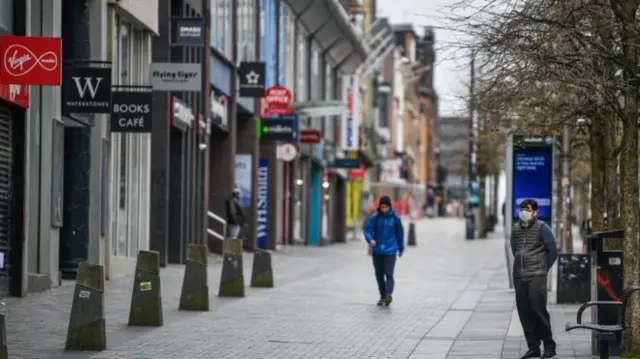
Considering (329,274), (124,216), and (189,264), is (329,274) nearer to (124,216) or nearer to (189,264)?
(124,216)

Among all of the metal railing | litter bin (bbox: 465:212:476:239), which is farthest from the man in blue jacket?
litter bin (bbox: 465:212:476:239)

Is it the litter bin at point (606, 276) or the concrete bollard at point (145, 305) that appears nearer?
the litter bin at point (606, 276)

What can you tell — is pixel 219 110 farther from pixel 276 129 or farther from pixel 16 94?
pixel 16 94

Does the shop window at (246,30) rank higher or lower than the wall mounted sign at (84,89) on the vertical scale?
higher

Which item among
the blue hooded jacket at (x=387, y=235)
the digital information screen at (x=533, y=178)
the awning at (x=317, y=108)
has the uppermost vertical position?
the awning at (x=317, y=108)

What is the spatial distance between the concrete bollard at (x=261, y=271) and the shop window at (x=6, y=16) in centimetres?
733

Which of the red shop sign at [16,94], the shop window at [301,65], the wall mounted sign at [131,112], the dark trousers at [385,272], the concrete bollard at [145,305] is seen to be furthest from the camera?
the shop window at [301,65]

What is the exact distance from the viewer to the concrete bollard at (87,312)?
15.6 m

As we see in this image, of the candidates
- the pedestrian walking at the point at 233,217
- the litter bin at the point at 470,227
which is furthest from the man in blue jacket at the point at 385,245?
the litter bin at the point at 470,227

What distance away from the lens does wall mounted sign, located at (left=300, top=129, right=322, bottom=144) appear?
2093 inches

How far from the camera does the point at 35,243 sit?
944 inches

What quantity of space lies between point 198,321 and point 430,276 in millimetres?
15574

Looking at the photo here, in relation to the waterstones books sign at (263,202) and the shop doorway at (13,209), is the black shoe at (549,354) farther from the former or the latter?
the waterstones books sign at (263,202)

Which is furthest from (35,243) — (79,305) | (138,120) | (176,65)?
(79,305)
